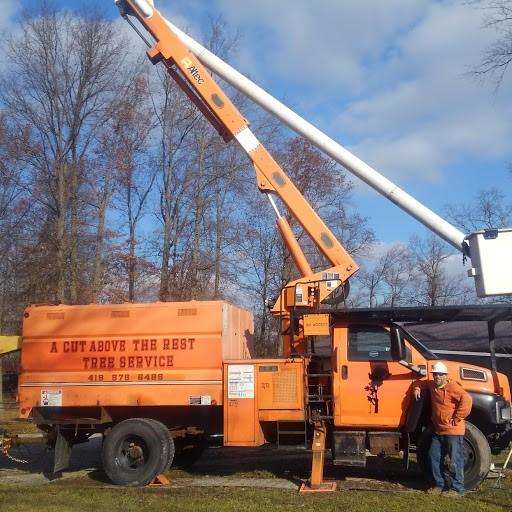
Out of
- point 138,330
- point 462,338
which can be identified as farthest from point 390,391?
point 462,338

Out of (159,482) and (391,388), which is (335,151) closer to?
(391,388)

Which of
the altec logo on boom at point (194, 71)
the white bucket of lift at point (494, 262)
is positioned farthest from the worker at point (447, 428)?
the altec logo on boom at point (194, 71)

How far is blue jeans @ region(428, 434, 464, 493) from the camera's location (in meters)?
8.91

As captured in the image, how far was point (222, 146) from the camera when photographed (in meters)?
30.2

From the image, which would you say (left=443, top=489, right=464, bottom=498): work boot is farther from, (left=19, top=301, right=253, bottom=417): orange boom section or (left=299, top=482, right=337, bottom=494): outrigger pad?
(left=19, top=301, right=253, bottom=417): orange boom section

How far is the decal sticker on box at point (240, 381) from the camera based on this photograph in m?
9.97

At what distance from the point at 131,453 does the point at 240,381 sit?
1975mm

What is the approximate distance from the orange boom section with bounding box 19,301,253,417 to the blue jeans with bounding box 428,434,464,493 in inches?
123

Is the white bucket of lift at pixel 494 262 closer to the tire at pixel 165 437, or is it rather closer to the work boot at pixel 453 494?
the work boot at pixel 453 494

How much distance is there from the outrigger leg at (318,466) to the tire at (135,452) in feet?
7.03

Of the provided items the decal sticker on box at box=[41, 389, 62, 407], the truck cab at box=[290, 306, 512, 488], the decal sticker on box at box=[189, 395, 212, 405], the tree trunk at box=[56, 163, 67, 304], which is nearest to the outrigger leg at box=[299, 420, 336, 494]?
the truck cab at box=[290, 306, 512, 488]

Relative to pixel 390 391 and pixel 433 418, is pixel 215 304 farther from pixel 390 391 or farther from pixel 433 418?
pixel 433 418

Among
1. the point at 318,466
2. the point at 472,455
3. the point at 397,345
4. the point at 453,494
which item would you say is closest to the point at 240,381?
the point at 318,466

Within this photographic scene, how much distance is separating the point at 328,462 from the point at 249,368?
2.79 metres
